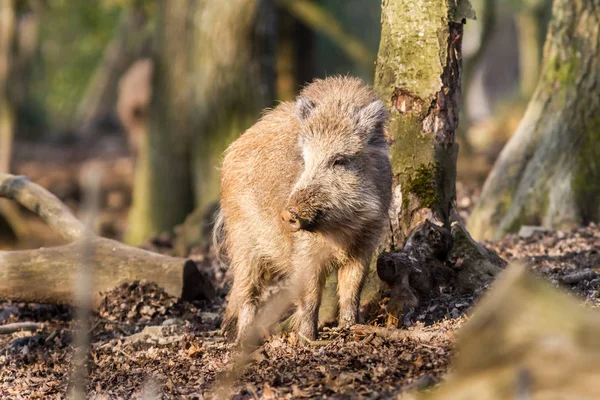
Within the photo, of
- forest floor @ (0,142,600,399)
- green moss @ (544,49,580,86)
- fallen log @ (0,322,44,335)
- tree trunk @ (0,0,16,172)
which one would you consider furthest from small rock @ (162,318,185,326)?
tree trunk @ (0,0,16,172)

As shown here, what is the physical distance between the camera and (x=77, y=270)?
24.7 ft

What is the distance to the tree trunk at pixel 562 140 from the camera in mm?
9102

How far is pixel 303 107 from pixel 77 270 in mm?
2547

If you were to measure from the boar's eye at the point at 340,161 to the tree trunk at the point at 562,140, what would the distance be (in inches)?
134

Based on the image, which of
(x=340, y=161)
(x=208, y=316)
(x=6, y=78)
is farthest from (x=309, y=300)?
(x=6, y=78)

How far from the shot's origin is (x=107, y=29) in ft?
82.3

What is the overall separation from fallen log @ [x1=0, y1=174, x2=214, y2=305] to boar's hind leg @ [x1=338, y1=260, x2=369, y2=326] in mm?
1768

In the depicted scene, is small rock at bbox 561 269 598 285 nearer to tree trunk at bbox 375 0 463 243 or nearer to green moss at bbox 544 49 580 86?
tree trunk at bbox 375 0 463 243

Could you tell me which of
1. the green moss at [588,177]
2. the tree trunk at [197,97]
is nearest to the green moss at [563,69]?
the green moss at [588,177]

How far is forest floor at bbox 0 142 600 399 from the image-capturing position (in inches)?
196

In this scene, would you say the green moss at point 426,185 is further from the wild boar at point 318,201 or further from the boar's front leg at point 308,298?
the boar's front leg at point 308,298

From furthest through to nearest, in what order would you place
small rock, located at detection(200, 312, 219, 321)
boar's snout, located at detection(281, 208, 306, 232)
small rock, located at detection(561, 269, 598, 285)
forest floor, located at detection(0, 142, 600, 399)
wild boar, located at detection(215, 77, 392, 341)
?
small rock, located at detection(200, 312, 219, 321), small rock, located at detection(561, 269, 598, 285), wild boar, located at detection(215, 77, 392, 341), boar's snout, located at detection(281, 208, 306, 232), forest floor, located at detection(0, 142, 600, 399)

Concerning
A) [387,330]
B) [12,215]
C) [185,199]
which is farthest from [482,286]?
[12,215]

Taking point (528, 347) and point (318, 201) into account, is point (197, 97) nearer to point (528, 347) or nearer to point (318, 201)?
point (318, 201)
